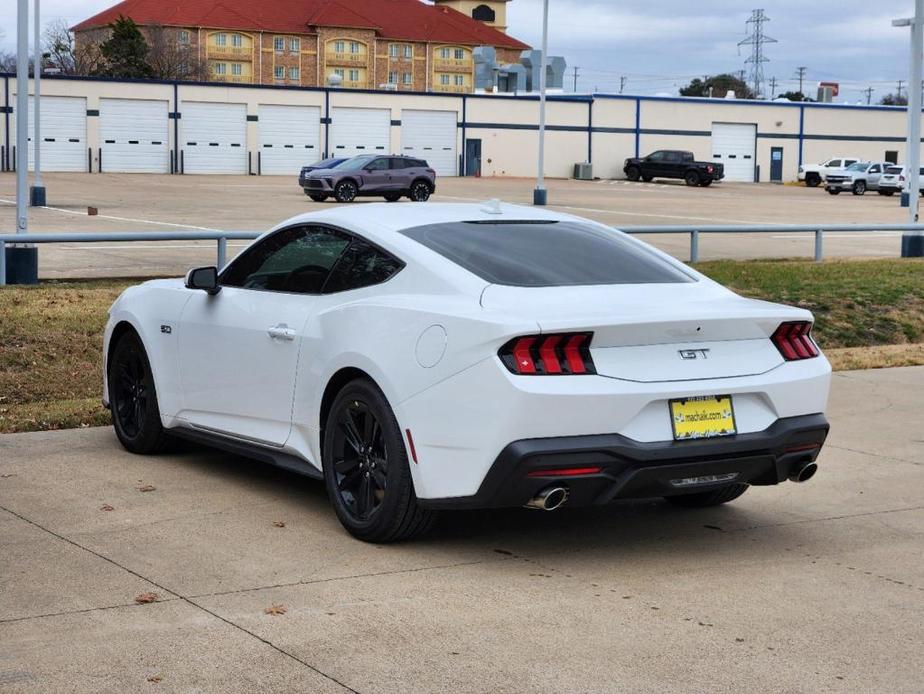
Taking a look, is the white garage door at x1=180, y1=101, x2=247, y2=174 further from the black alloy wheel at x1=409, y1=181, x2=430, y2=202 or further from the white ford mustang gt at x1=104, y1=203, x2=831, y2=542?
the white ford mustang gt at x1=104, y1=203, x2=831, y2=542

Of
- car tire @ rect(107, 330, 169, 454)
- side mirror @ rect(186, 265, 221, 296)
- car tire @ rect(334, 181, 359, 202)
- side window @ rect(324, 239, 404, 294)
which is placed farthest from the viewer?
car tire @ rect(334, 181, 359, 202)

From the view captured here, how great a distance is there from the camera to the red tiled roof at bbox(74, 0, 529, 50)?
115m

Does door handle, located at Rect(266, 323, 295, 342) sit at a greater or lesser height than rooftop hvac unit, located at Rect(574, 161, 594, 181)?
lesser

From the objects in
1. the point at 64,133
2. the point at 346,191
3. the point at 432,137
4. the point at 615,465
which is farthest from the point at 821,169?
the point at 615,465

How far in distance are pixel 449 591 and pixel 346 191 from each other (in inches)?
1506

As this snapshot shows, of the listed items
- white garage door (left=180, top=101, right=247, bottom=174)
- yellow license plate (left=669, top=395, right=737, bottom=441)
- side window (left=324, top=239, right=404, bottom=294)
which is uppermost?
white garage door (left=180, top=101, right=247, bottom=174)

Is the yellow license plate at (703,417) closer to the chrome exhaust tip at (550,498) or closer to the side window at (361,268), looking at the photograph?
the chrome exhaust tip at (550,498)

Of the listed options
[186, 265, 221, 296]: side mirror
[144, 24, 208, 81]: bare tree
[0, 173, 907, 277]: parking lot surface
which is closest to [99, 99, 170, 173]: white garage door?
[0, 173, 907, 277]: parking lot surface

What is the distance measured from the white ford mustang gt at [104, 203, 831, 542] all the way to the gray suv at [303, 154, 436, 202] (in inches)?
1406

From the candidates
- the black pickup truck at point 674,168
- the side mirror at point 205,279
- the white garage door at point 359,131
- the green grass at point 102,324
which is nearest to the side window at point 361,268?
the side mirror at point 205,279

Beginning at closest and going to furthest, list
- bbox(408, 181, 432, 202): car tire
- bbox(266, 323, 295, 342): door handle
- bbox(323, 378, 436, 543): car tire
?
bbox(323, 378, 436, 543): car tire
bbox(266, 323, 295, 342): door handle
bbox(408, 181, 432, 202): car tire

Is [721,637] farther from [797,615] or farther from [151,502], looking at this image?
[151,502]

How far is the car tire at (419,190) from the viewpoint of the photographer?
148ft

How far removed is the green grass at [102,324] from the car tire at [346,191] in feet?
82.7
